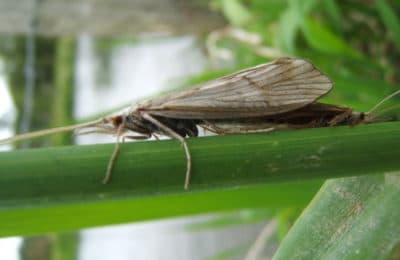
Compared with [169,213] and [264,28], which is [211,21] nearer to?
[264,28]

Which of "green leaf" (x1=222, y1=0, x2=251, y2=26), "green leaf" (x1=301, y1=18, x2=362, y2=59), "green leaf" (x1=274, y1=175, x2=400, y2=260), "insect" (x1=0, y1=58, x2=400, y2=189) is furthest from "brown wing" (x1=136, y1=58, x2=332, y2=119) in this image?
"green leaf" (x1=222, y1=0, x2=251, y2=26)

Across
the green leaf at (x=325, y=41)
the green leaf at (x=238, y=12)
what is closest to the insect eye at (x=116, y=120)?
the green leaf at (x=325, y=41)

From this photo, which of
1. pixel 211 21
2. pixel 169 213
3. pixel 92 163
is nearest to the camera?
pixel 92 163

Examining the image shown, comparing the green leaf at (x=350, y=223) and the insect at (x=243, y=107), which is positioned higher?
the insect at (x=243, y=107)

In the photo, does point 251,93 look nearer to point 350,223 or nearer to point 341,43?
point 350,223

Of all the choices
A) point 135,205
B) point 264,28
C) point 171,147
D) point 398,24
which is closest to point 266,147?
point 171,147

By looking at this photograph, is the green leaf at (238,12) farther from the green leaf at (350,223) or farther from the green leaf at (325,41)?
the green leaf at (350,223)
